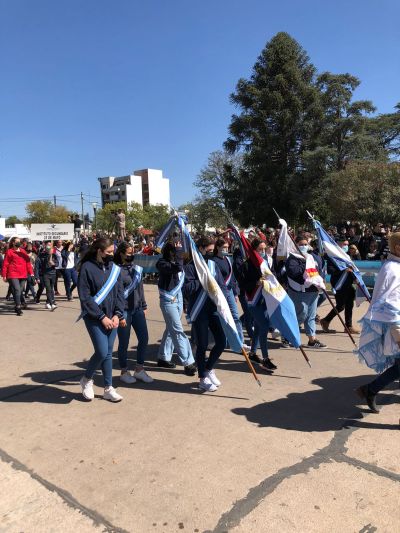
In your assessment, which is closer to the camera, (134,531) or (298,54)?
(134,531)

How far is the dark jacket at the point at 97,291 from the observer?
4.45 metres

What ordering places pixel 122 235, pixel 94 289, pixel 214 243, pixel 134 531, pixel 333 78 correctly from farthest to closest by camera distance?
pixel 333 78
pixel 122 235
pixel 214 243
pixel 94 289
pixel 134 531

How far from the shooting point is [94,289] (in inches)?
180

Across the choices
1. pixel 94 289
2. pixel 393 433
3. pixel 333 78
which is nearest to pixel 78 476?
pixel 94 289

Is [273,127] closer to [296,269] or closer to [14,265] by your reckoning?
[14,265]

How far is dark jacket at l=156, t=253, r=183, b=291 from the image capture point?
5.60 metres

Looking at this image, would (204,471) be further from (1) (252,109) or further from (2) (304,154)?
(1) (252,109)

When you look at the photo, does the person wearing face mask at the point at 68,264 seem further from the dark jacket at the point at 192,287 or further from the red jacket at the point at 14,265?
the dark jacket at the point at 192,287

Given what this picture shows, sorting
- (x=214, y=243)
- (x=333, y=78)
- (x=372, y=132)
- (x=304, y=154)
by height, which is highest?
(x=333, y=78)

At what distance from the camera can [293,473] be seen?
321 centimetres

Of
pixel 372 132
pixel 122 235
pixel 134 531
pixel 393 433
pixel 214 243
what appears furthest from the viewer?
Answer: pixel 372 132

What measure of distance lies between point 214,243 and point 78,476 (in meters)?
3.49

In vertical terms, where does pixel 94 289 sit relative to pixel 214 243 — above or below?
below

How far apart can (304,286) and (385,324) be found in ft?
8.86
